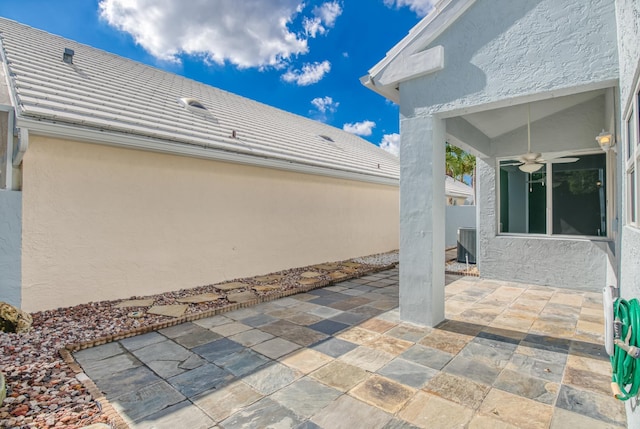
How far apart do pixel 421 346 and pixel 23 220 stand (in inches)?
266

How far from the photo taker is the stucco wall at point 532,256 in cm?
717

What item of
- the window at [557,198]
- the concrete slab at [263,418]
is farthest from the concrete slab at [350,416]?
the window at [557,198]

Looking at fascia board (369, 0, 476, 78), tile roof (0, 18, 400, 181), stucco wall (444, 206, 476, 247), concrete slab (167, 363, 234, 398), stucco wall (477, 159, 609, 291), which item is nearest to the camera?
concrete slab (167, 363, 234, 398)

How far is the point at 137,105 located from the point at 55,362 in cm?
601

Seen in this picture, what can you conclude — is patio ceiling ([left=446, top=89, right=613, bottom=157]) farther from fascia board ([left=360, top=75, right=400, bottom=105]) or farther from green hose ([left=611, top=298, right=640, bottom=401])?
green hose ([left=611, top=298, right=640, bottom=401])

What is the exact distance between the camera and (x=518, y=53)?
13.8 feet

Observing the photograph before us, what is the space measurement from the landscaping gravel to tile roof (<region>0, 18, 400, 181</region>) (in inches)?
134

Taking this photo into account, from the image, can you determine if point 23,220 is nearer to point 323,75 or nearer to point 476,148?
point 476,148

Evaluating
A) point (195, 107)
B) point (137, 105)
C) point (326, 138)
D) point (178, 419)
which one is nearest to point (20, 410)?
point (178, 419)

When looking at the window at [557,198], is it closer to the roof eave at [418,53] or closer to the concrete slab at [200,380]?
the roof eave at [418,53]

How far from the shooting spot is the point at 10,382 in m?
3.36

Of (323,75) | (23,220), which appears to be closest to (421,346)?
(23,220)

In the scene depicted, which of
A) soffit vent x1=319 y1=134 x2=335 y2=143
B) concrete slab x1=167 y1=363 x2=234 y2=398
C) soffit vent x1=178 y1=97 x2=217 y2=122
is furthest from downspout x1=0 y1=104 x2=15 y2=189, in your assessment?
soffit vent x1=319 y1=134 x2=335 y2=143

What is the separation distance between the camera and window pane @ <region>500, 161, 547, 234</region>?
26.5ft
